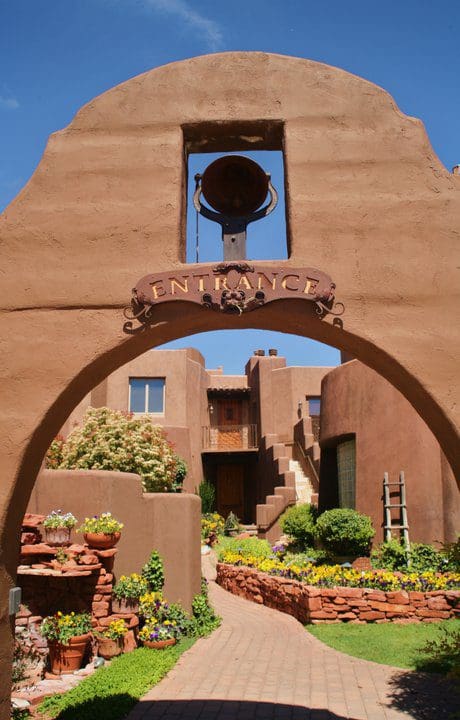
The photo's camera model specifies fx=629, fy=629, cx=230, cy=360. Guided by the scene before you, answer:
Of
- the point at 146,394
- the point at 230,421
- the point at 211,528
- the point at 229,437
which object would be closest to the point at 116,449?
the point at 211,528

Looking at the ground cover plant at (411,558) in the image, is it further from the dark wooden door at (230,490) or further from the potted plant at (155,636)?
the dark wooden door at (230,490)

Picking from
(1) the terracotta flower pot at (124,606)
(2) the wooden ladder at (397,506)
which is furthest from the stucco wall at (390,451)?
(1) the terracotta flower pot at (124,606)

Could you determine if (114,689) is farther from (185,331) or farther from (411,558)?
(411,558)

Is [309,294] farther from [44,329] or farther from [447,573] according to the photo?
[447,573]

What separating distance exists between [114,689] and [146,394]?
18.1 meters

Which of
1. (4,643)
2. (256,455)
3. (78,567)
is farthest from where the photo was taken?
(256,455)

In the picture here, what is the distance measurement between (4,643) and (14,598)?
11.8 inches

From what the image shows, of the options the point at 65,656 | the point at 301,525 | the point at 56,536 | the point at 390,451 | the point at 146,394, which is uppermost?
the point at 146,394

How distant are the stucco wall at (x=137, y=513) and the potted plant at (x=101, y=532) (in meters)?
0.51

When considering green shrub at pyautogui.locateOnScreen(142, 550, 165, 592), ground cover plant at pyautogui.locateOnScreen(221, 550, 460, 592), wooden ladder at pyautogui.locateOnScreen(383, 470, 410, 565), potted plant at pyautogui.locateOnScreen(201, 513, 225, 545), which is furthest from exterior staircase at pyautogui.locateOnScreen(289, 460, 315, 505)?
green shrub at pyautogui.locateOnScreen(142, 550, 165, 592)

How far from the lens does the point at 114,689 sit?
7.79 meters

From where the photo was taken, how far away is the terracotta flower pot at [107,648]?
9.51 meters

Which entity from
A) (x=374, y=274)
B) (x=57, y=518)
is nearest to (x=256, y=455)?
(x=57, y=518)

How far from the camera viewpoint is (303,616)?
39.0 feet
